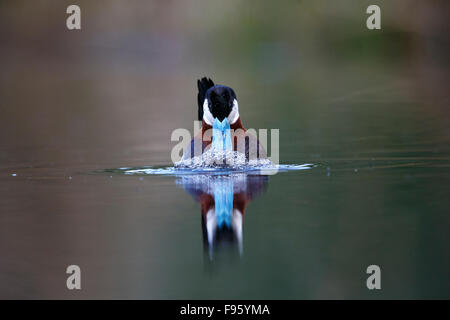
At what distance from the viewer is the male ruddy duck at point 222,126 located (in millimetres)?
9828

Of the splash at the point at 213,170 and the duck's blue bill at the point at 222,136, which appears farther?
the duck's blue bill at the point at 222,136

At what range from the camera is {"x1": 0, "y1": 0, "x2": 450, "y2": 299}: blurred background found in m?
5.45

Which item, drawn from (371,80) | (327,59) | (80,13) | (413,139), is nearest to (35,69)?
(80,13)

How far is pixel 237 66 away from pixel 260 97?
8.12m

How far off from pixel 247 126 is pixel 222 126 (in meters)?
4.67

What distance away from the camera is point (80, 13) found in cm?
3042

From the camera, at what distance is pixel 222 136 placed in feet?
32.2

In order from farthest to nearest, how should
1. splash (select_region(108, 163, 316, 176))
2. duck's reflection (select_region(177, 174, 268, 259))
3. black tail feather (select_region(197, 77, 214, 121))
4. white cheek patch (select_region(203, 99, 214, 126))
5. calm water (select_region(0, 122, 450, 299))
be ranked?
black tail feather (select_region(197, 77, 214, 121)) → white cheek patch (select_region(203, 99, 214, 126)) → splash (select_region(108, 163, 316, 176)) → duck's reflection (select_region(177, 174, 268, 259)) → calm water (select_region(0, 122, 450, 299))

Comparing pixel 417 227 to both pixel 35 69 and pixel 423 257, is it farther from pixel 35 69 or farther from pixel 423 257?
pixel 35 69

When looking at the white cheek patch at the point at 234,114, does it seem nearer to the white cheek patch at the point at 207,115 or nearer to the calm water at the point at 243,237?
the white cheek patch at the point at 207,115

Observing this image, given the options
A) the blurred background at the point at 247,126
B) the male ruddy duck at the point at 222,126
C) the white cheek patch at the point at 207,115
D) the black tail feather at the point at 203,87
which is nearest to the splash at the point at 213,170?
the male ruddy duck at the point at 222,126

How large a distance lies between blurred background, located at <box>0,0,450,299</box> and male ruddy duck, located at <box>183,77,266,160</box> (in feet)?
2.70

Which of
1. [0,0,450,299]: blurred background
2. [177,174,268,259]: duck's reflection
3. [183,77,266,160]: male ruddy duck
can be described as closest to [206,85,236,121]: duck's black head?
[183,77,266,160]: male ruddy duck

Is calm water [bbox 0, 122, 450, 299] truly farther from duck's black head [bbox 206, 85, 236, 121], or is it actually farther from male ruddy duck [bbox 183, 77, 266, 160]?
duck's black head [bbox 206, 85, 236, 121]
